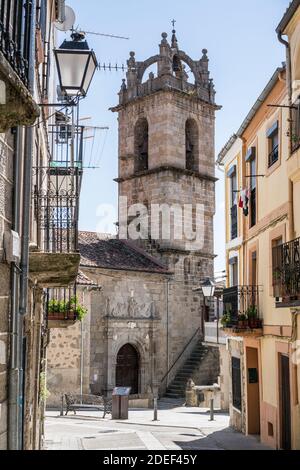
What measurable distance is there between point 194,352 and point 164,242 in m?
5.92

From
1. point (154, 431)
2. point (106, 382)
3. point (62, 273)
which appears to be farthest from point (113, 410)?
point (62, 273)

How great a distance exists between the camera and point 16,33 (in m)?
5.19

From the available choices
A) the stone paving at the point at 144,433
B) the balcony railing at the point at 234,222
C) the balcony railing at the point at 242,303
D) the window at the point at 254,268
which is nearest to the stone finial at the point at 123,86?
the balcony railing at the point at 234,222

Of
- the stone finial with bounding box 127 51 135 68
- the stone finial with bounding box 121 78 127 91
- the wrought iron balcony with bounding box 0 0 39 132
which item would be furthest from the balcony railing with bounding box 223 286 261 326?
the stone finial with bounding box 127 51 135 68

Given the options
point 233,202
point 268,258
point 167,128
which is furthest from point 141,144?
point 268,258

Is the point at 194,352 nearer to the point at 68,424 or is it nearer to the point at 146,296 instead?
the point at 146,296

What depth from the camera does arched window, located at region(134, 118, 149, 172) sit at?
36.5 m

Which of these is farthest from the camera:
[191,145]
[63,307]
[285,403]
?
[191,145]

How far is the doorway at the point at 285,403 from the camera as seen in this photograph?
43.9ft

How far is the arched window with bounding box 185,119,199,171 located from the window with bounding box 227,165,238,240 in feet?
55.6

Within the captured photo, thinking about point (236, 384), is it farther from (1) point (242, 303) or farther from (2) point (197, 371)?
(2) point (197, 371)

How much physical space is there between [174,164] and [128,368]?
37.4 feet

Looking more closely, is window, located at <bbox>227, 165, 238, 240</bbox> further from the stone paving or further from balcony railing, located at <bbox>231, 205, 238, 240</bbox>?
the stone paving

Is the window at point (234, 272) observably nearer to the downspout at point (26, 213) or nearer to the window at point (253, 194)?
the window at point (253, 194)
